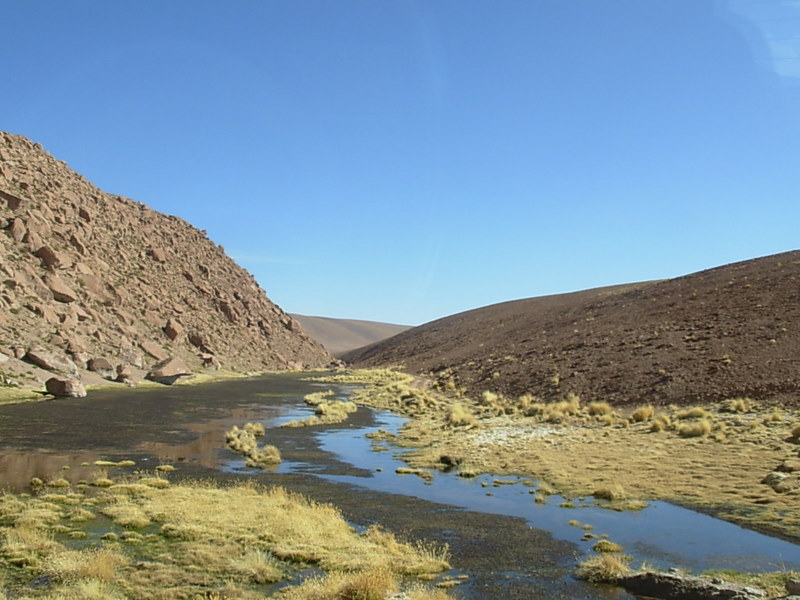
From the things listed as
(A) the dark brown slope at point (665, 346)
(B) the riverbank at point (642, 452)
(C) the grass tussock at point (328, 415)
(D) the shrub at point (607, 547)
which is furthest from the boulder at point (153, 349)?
(D) the shrub at point (607, 547)

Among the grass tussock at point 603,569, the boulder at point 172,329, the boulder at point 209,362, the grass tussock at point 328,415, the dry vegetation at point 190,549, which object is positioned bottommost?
the dry vegetation at point 190,549

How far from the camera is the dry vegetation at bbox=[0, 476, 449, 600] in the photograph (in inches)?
386

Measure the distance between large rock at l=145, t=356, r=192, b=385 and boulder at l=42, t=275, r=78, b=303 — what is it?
10386 mm

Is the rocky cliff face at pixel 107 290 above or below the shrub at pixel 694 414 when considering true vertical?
above

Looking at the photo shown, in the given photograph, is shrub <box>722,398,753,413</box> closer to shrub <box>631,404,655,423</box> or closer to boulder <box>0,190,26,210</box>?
shrub <box>631,404,655,423</box>

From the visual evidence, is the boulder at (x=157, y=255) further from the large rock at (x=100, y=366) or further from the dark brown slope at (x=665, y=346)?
the large rock at (x=100, y=366)

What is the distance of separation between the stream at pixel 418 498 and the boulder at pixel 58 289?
89.9 ft

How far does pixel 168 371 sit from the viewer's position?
60.0 meters

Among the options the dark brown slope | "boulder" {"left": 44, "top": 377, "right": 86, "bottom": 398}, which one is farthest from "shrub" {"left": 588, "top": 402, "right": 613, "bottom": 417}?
"boulder" {"left": 44, "top": 377, "right": 86, "bottom": 398}

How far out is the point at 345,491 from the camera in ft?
58.5

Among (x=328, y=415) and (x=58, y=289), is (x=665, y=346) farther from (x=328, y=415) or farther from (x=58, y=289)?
(x=58, y=289)

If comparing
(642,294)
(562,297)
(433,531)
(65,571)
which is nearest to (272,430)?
(433,531)

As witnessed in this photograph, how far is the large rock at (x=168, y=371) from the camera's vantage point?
58.6m

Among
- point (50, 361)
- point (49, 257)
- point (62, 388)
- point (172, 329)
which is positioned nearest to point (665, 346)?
point (62, 388)
